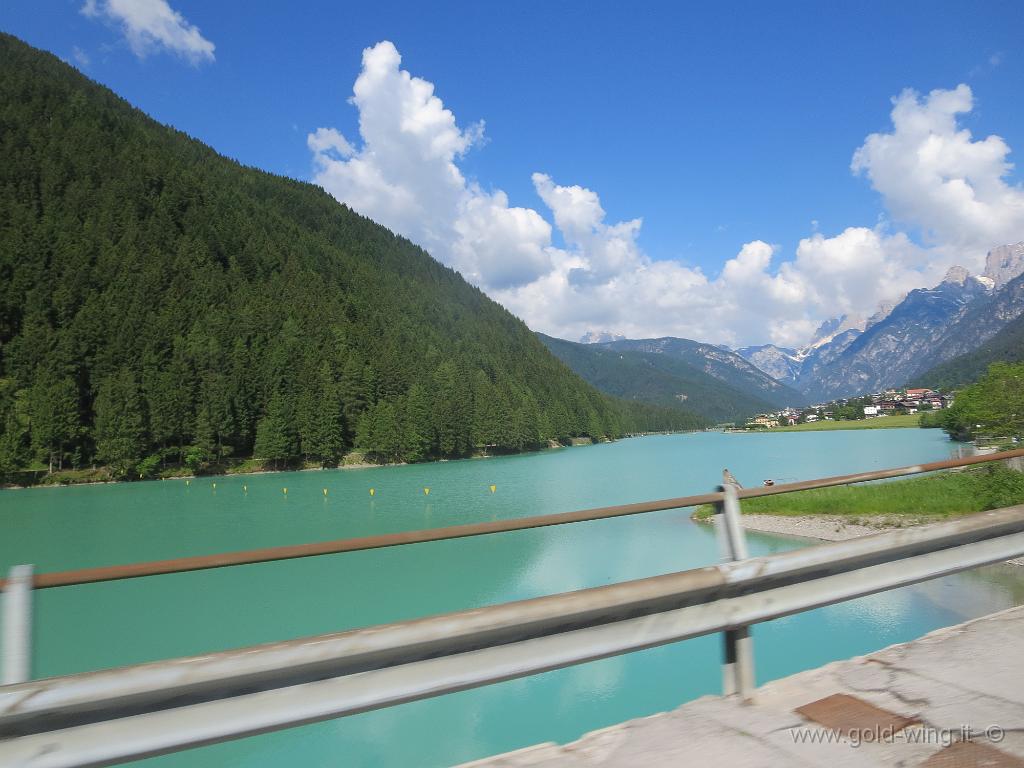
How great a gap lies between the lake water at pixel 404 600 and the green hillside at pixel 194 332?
2912 cm

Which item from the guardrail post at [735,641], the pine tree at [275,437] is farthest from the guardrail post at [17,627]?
the pine tree at [275,437]

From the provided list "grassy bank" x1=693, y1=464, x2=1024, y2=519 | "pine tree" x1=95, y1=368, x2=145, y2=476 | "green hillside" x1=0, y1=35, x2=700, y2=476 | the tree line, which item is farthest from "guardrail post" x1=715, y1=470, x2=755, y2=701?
"pine tree" x1=95, y1=368, x2=145, y2=476

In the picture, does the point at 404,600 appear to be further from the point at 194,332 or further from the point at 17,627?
Answer: the point at 194,332

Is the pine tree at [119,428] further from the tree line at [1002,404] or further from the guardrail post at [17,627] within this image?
the tree line at [1002,404]

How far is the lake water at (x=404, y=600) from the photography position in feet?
36.2

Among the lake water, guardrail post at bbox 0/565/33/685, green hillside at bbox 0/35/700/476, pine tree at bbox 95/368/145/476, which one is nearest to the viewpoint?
guardrail post at bbox 0/565/33/685

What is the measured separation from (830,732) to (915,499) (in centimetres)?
2909

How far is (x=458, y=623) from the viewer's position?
2.63 m

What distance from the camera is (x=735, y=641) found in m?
3.34

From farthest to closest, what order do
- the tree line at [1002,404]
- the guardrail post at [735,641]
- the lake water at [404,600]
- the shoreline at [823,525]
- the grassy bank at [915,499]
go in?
1. the tree line at [1002,404]
2. the shoreline at [823,525]
3. the grassy bank at [915,499]
4. the lake water at [404,600]
5. the guardrail post at [735,641]

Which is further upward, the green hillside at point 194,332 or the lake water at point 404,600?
the green hillside at point 194,332

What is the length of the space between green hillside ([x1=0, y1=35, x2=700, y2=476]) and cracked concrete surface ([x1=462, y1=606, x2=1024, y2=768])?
74385mm

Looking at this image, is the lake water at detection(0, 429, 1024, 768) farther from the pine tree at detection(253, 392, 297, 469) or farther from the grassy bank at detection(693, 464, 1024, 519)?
the pine tree at detection(253, 392, 297, 469)

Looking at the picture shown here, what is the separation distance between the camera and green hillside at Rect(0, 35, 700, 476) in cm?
7388
